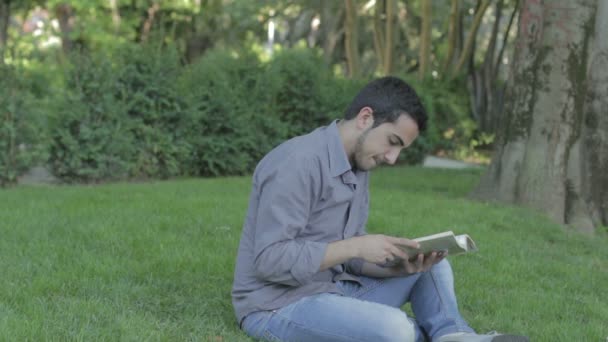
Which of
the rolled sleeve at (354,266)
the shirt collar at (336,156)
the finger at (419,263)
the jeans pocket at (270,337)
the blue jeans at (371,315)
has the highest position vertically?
the shirt collar at (336,156)

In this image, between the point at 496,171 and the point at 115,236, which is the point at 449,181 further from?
the point at 115,236

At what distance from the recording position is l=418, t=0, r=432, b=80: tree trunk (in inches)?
803

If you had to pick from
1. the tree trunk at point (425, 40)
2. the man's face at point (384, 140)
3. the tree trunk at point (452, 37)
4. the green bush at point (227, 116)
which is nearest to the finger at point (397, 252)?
the man's face at point (384, 140)

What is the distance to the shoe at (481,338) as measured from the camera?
4031mm

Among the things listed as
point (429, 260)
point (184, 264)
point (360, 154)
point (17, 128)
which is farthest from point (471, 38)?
point (360, 154)

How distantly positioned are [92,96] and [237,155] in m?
2.69

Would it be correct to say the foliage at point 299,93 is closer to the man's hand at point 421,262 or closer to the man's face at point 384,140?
the man's hand at point 421,262

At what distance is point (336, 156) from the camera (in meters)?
4.05

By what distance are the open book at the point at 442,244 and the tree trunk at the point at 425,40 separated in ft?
54.3

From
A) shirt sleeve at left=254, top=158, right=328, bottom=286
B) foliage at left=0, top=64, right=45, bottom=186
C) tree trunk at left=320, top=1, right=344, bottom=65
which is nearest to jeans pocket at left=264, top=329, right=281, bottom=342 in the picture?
shirt sleeve at left=254, top=158, right=328, bottom=286

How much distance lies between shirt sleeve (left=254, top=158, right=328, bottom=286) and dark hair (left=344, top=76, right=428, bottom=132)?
1.25 feet

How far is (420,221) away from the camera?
8477 millimetres

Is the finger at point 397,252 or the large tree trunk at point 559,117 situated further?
the large tree trunk at point 559,117

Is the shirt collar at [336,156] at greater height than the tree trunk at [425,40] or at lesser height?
lesser
